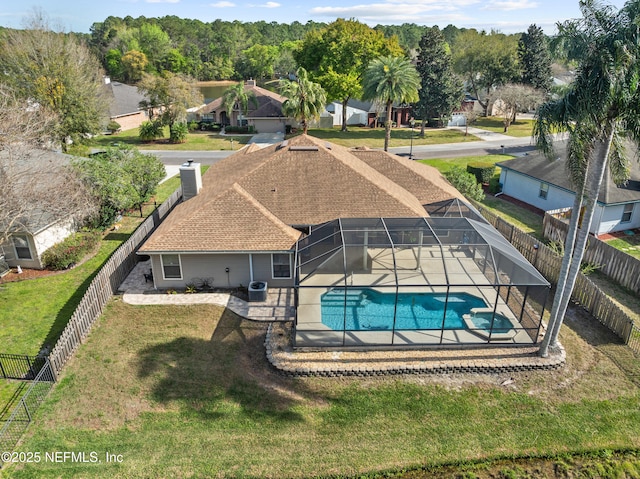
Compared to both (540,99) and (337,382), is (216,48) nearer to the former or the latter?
(540,99)

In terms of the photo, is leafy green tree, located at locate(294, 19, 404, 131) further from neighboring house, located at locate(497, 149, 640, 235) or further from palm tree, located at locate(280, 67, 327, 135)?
neighboring house, located at locate(497, 149, 640, 235)

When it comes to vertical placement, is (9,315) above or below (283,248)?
below

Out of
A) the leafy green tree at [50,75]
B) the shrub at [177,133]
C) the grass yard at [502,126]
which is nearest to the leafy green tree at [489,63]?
the grass yard at [502,126]

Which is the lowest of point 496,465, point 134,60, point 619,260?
point 496,465

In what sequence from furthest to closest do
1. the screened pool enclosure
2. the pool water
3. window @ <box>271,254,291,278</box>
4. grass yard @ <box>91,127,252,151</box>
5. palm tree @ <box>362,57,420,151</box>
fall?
grass yard @ <box>91,127,252,151</box>, palm tree @ <box>362,57,420,151</box>, window @ <box>271,254,291,278</box>, the pool water, the screened pool enclosure

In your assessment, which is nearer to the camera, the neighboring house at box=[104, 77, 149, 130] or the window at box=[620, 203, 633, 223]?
the window at box=[620, 203, 633, 223]

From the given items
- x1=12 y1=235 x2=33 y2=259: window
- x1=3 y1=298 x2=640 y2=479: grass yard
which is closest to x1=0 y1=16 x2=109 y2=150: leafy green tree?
x1=12 y1=235 x2=33 y2=259: window

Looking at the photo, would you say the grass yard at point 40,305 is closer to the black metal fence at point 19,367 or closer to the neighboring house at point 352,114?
the black metal fence at point 19,367

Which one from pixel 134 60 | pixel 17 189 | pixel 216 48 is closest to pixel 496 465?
pixel 17 189
